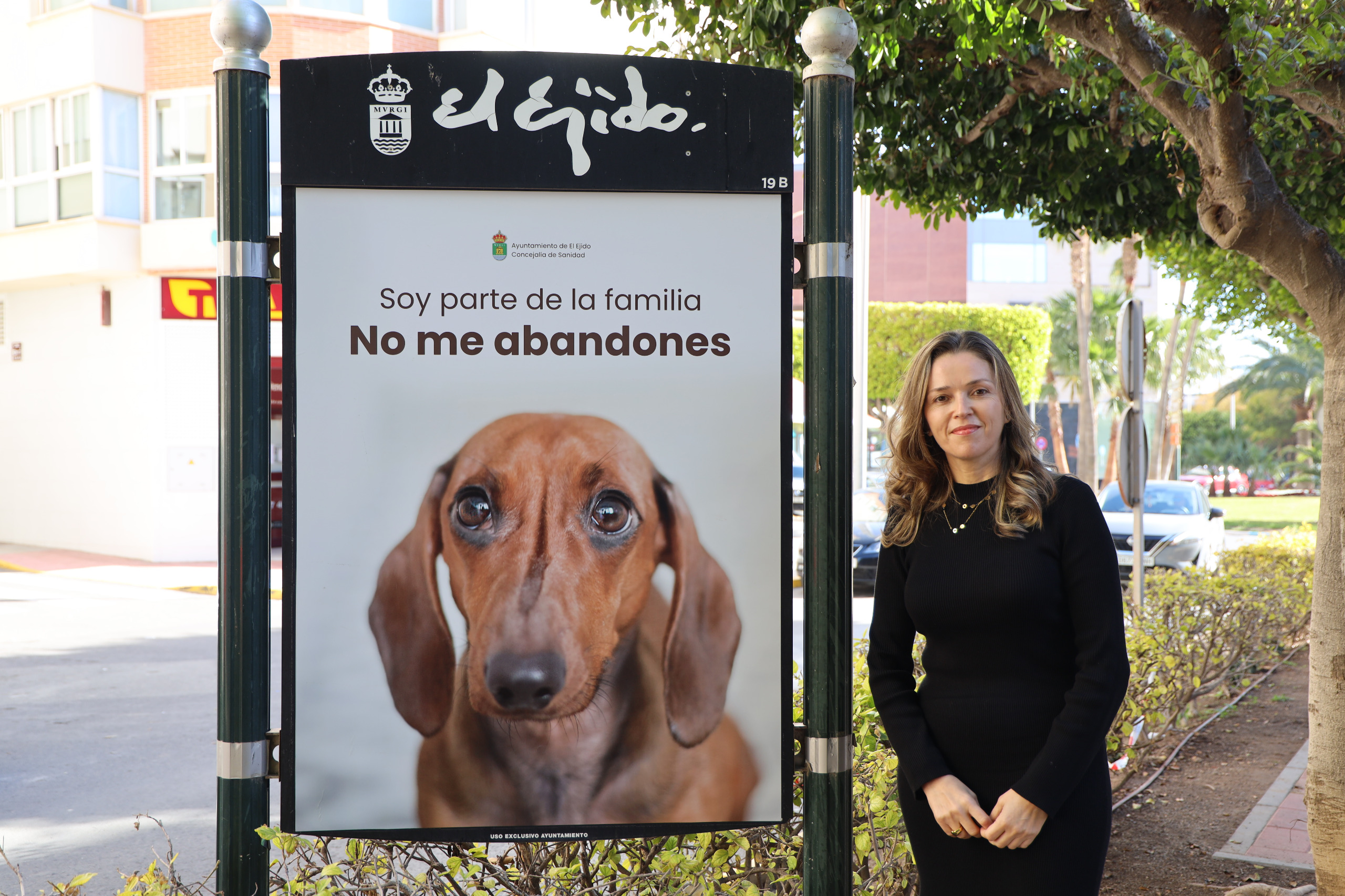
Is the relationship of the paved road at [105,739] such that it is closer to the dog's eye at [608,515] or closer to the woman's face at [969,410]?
the dog's eye at [608,515]

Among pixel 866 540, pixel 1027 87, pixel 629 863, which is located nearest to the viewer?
pixel 629 863

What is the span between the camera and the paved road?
5.17m

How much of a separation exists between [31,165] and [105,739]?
1502 centimetres

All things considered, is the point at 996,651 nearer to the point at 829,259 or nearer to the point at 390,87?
the point at 829,259

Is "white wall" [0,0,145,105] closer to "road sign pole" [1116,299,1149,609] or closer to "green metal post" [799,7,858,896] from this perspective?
"road sign pole" [1116,299,1149,609]

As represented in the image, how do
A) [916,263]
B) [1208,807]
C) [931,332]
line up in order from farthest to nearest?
[916,263], [931,332], [1208,807]

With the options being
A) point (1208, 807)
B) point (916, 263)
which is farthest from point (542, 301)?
point (916, 263)

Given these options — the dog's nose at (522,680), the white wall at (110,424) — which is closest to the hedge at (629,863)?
the dog's nose at (522,680)

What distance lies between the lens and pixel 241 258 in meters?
2.22

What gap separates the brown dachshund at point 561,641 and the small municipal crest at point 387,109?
0.64 metres

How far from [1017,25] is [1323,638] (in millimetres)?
2433

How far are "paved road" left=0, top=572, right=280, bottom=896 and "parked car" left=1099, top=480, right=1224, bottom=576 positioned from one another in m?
8.95

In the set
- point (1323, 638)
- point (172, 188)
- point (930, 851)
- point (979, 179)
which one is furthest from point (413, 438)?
point (172, 188)

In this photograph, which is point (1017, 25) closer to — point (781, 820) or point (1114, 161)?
point (1114, 161)
